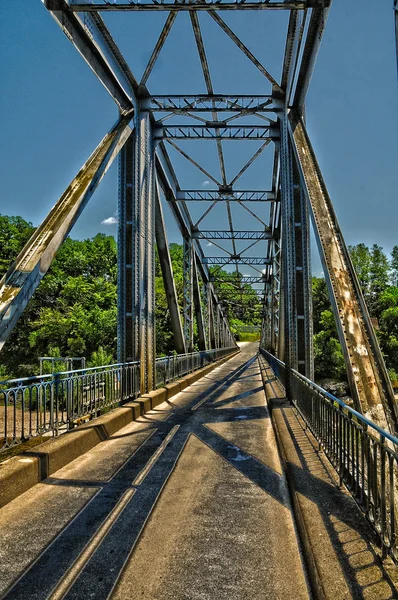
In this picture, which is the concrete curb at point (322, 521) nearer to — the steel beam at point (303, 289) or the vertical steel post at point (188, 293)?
the steel beam at point (303, 289)

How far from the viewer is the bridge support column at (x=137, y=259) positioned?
11172 millimetres

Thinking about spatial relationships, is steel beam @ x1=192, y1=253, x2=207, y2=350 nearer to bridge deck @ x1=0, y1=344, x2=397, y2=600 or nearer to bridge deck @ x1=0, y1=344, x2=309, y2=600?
bridge deck @ x1=0, y1=344, x2=309, y2=600

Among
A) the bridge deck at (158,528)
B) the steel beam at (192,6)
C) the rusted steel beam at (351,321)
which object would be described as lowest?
the bridge deck at (158,528)

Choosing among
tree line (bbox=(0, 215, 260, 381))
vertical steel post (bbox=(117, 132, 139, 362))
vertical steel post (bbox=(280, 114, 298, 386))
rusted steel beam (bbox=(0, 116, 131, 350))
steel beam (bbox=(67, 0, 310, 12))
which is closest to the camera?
rusted steel beam (bbox=(0, 116, 131, 350))

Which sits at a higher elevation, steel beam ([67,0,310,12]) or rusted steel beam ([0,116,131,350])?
steel beam ([67,0,310,12])

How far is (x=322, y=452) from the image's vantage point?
18.8 feet

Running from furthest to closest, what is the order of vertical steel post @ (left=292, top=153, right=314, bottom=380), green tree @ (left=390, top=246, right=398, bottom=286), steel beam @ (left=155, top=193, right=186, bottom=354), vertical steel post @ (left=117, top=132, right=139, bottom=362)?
green tree @ (left=390, top=246, right=398, bottom=286) → steel beam @ (left=155, top=193, right=186, bottom=354) → vertical steel post @ (left=117, top=132, right=139, bottom=362) → vertical steel post @ (left=292, top=153, right=314, bottom=380)

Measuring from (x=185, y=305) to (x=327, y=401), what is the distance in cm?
1890

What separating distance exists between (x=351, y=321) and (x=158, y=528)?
3282 millimetres

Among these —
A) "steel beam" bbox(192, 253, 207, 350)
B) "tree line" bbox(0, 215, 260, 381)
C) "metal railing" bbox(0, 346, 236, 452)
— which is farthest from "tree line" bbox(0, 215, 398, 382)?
"metal railing" bbox(0, 346, 236, 452)

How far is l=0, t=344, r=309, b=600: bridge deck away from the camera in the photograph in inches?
117

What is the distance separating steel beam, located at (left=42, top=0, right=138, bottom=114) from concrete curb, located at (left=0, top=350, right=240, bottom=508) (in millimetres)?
7568

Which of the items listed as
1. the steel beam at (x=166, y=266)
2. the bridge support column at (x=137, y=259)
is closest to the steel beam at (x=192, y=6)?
the bridge support column at (x=137, y=259)

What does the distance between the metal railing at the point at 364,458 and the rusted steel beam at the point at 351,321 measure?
0.27m
